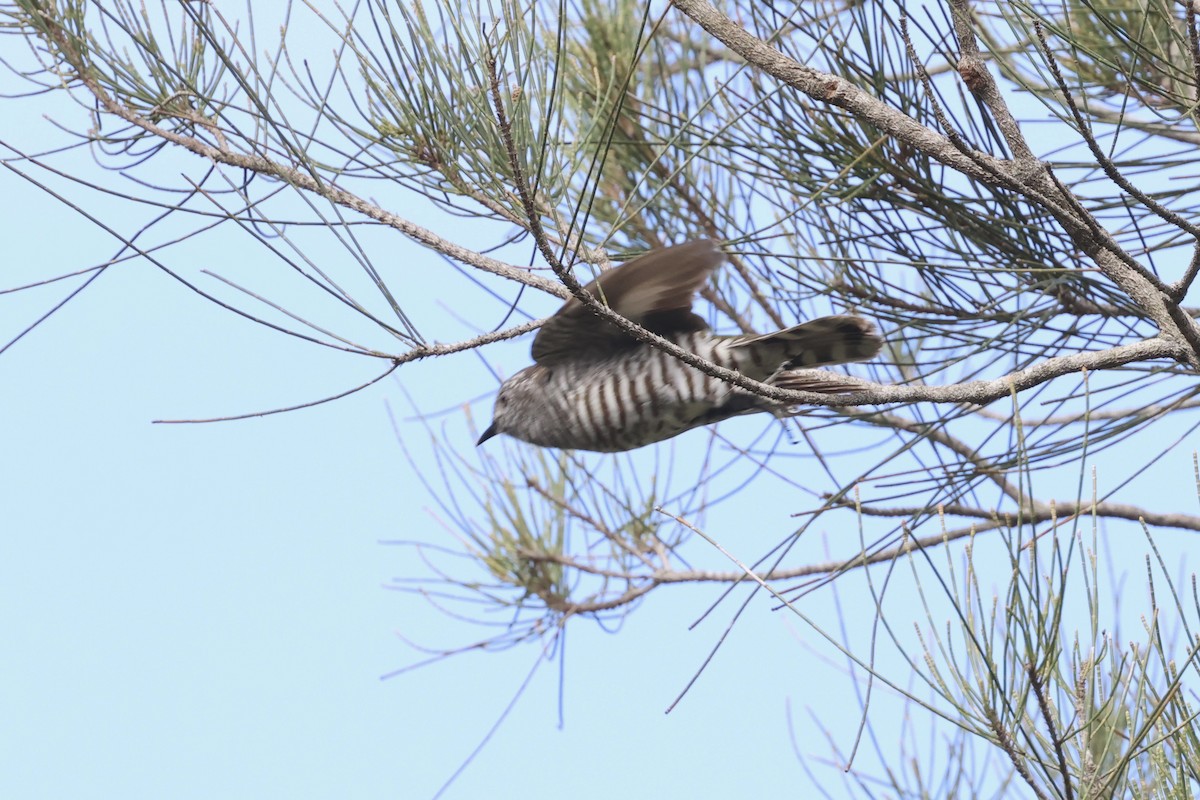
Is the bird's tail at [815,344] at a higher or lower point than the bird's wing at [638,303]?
lower

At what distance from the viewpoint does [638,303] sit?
1.93 m

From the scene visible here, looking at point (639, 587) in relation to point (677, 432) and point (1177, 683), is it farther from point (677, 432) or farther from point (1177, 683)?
point (1177, 683)

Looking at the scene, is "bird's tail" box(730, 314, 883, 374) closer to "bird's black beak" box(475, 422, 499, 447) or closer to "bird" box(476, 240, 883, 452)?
"bird" box(476, 240, 883, 452)

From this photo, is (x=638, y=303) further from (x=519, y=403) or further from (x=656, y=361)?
(x=519, y=403)

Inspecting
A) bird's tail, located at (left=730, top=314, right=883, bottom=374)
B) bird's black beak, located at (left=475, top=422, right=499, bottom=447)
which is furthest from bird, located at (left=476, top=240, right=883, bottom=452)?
bird's black beak, located at (left=475, top=422, right=499, bottom=447)

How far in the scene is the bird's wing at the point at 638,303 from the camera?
1.83 meters

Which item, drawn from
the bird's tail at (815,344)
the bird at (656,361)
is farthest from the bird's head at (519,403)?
the bird's tail at (815,344)

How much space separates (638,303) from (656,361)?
185 millimetres

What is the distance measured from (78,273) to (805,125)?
1.28 meters

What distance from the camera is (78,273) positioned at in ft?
6.01

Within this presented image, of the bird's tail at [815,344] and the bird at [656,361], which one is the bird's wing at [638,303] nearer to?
the bird at [656,361]

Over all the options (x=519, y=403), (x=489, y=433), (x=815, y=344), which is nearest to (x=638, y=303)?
(x=815, y=344)

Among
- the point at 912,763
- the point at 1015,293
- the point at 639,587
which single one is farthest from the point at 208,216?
the point at 639,587

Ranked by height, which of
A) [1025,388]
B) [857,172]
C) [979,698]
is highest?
[857,172]
